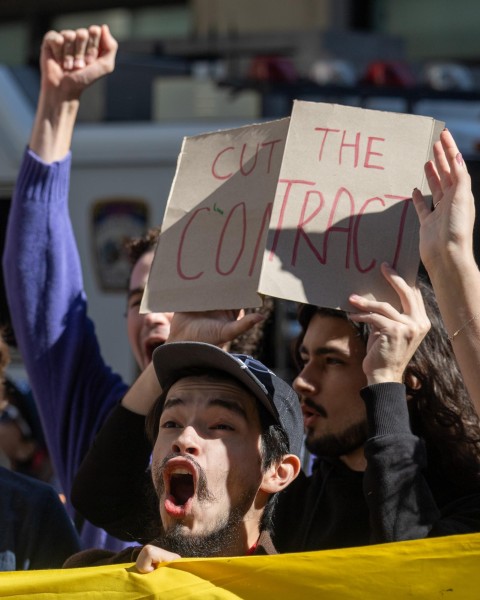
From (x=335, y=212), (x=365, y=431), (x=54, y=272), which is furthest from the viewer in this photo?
(x=54, y=272)

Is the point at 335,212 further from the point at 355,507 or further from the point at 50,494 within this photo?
the point at 50,494

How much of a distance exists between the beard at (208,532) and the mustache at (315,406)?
41cm

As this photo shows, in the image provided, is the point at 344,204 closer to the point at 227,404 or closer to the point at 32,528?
the point at 227,404

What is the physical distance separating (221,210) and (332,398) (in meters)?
0.54

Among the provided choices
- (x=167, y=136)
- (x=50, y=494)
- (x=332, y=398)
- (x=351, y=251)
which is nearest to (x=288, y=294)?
(x=351, y=251)

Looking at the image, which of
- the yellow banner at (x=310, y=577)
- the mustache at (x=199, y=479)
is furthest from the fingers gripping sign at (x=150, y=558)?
the mustache at (x=199, y=479)

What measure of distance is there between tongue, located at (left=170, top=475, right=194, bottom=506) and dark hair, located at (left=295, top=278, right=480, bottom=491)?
598 millimetres

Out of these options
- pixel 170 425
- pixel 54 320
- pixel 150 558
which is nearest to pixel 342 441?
pixel 170 425

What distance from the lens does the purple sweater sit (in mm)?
3668

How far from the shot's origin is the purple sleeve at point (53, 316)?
12.0 ft

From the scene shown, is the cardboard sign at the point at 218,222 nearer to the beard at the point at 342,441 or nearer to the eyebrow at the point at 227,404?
the eyebrow at the point at 227,404

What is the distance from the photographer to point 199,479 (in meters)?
2.74

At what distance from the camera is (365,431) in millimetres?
3135

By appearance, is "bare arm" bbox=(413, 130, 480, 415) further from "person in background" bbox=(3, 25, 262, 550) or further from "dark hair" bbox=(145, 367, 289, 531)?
"person in background" bbox=(3, 25, 262, 550)
